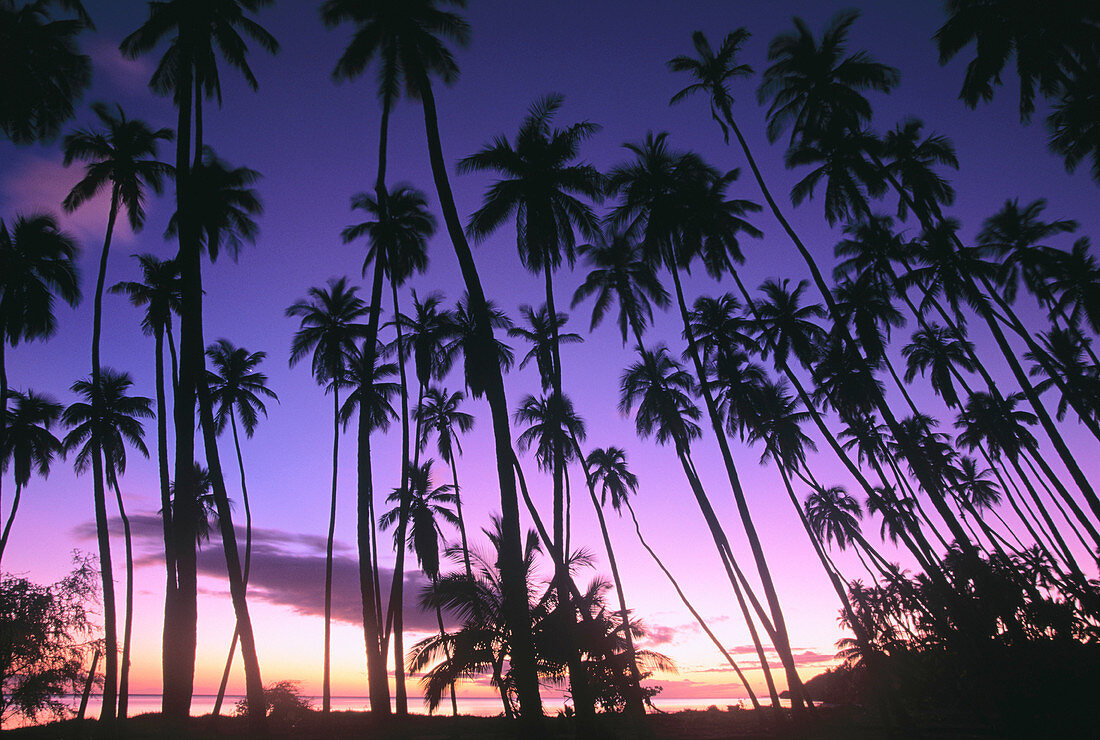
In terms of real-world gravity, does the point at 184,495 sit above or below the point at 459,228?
below

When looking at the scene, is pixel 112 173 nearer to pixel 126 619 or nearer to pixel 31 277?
pixel 31 277

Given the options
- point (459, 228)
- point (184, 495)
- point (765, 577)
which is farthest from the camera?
point (765, 577)

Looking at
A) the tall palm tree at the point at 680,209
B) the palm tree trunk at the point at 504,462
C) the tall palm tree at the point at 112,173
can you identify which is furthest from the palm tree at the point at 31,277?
the tall palm tree at the point at 680,209

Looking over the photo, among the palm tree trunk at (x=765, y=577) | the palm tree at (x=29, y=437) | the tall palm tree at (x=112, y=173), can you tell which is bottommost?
the palm tree trunk at (x=765, y=577)

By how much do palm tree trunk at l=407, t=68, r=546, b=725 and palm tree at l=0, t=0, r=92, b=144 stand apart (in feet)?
33.3

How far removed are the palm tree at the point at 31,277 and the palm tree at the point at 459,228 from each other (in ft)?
50.2

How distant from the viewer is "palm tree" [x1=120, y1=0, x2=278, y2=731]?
10.1 m

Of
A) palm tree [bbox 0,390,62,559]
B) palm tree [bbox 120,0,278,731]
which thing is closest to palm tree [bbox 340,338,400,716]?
palm tree [bbox 120,0,278,731]

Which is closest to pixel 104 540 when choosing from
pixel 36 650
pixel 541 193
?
pixel 36 650

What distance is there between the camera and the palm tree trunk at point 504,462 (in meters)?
10.2

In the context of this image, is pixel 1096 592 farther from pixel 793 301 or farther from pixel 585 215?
pixel 585 215

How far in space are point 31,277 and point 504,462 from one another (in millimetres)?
22245

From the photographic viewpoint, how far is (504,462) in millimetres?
12047

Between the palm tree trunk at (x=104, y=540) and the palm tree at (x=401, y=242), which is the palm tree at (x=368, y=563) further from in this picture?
the palm tree trunk at (x=104, y=540)
